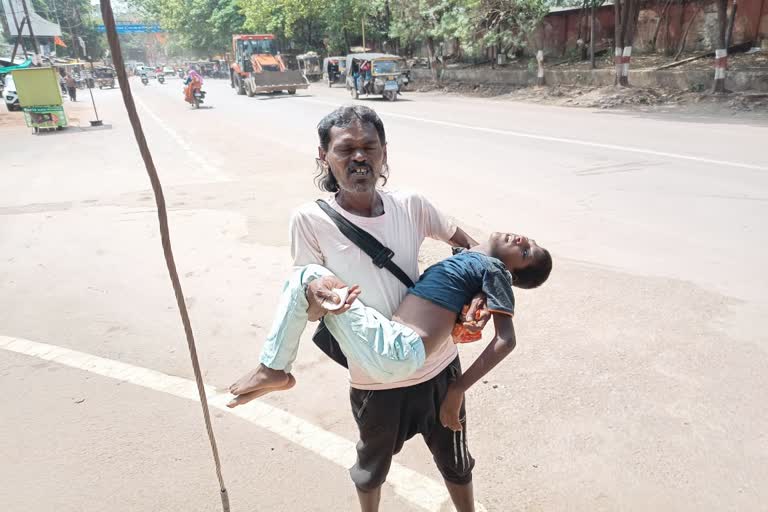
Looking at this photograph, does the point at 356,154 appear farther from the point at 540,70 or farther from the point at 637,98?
the point at 540,70

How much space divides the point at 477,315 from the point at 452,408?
0.31m

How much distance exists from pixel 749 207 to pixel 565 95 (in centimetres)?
1351

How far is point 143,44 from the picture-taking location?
78.6m

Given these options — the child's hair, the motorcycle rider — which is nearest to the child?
the child's hair

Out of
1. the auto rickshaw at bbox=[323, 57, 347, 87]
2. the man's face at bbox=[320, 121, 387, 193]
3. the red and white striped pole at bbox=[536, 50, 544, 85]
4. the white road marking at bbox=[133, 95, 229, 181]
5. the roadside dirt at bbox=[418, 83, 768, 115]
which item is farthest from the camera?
the auto rickshaw at bbox=[323, 57, 347, 87]

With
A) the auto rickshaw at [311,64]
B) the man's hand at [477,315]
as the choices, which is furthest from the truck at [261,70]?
the man's hand at [477,315]

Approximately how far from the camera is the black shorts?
1.68 metres

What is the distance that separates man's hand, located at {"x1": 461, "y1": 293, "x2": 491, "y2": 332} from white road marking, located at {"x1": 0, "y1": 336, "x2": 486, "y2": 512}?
3.29ft

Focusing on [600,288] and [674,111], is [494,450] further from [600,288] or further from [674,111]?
[674,111]

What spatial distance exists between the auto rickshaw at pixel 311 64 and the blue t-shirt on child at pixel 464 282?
1524 inches

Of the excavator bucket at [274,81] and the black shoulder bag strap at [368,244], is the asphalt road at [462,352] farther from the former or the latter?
the excavator bucket at [274,81]

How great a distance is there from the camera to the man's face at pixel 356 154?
167 centimetres

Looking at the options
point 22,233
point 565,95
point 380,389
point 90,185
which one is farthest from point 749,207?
point 565,95

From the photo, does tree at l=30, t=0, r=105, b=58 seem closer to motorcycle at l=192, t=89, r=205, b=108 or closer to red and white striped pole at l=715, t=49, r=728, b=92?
motorcycle at l=192, t=89, r=205, b=108
